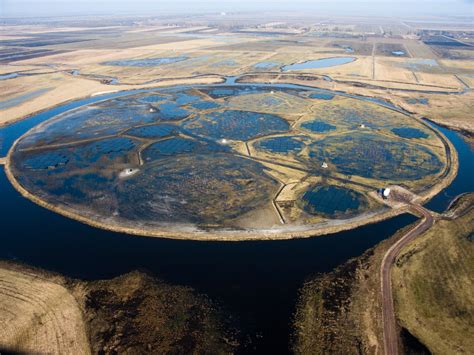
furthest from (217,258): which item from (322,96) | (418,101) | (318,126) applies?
(418,101)

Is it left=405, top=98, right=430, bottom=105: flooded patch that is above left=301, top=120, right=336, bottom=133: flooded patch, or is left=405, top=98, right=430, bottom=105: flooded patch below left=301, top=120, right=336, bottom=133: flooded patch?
above

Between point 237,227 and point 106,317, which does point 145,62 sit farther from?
point 106,317

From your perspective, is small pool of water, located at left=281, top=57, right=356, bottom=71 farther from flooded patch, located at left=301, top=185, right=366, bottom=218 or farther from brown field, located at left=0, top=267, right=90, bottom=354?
brown field, located at left=0, top=267, right=90, bottom=354

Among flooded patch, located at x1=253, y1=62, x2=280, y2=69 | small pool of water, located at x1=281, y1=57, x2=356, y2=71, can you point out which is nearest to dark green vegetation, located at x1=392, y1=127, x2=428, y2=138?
small pool of water, located at x1=281, y1=57, x2=356, y2=71

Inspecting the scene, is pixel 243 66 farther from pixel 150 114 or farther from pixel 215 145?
pixel 215 145

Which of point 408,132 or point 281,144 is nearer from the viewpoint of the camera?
point 281,144

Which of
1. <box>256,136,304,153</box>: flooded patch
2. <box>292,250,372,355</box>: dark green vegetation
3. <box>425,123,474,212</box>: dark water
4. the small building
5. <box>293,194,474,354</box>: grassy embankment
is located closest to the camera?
<box>292,250,372,355</box>: dark green vegetation

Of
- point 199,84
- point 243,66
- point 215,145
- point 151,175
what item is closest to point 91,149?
point 151,175

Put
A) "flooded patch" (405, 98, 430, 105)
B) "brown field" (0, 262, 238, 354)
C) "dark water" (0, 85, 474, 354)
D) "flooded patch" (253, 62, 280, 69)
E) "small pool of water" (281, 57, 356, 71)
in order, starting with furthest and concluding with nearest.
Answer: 1. "small pool of water" (281, 57, 356, 71)
2. "flooded patch" (253, 62, 280, 69)
3. "flooded patch" (405, 98, 430, 105)
4. "dark water" (0, 85, 474, 354)
5. "brown field" (0, 262, 238, 354)
